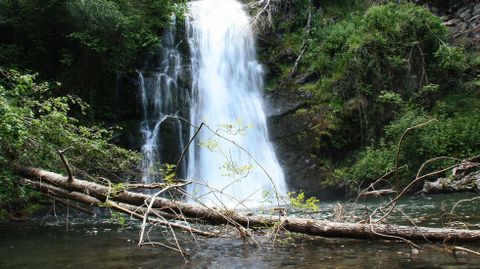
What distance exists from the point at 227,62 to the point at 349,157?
252 inches

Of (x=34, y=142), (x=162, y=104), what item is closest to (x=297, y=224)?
(x=34, y=142)

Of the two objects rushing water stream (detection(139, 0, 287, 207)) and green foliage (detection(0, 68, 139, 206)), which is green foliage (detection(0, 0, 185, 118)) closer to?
rushing water stream (detection(139, 0, 287, 207))

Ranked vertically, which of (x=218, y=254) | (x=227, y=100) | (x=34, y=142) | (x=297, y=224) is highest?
(x=227, y=100)

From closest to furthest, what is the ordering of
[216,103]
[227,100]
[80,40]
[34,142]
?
[34,142]
[80,40]
[216,103]
[227,100]

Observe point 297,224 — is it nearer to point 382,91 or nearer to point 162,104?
point 382,91

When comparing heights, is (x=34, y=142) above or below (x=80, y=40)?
below

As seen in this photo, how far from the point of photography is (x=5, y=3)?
1538cm

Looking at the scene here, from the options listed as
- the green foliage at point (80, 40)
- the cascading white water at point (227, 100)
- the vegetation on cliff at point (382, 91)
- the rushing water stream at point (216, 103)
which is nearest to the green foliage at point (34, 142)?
the rushing water stream at point (216, 103)

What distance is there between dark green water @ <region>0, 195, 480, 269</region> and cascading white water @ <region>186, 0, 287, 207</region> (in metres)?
6.75

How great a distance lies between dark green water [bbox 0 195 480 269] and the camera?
529 cm

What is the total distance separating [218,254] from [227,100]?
38.1 feet

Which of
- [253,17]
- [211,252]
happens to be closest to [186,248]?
[211,252]

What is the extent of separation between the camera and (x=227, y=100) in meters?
17.4

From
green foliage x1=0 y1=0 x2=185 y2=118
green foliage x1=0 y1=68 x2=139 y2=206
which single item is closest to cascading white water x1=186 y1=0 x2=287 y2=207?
green foliage x1=0 y1=0 x2=185 y2=118
